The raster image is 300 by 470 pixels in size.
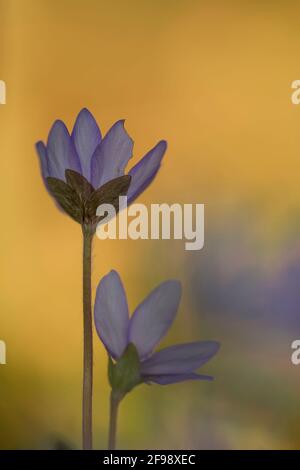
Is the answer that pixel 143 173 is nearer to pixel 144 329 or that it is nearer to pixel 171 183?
pixel 171 183

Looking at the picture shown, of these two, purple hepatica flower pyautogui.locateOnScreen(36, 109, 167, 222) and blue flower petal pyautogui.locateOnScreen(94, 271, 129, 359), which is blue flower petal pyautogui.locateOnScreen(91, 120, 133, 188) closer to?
purple hepatica flower pyautogui.locateOnScreen(36, 109, 167, 222)

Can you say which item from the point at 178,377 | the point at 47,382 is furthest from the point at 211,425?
the point at 47,382

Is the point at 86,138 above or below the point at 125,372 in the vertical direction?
above

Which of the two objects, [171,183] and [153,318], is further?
[171,183]

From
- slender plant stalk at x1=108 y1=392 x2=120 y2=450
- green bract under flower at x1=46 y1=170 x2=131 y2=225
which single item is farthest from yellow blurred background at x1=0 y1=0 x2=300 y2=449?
green bract under flower at x1=46 y1=170 x2=131 y2=225

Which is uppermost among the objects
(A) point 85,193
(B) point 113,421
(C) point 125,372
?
(A) point 85,193

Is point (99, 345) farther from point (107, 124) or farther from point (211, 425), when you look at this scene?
point (107, 124)

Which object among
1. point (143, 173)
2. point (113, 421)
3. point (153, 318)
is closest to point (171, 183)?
point (143, 173)
